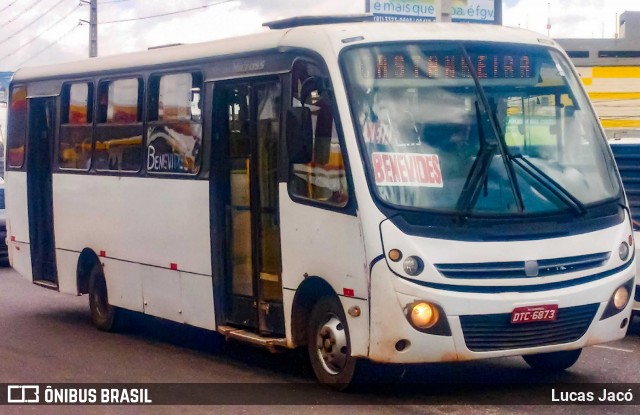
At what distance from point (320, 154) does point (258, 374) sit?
222 cm

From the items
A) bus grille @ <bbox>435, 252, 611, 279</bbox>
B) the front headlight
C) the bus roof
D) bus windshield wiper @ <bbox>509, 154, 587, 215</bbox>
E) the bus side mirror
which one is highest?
the bus roof

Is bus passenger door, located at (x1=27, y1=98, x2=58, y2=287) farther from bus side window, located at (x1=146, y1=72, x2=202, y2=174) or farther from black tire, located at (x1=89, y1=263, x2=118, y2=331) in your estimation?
bus side window, located at (x1=146, y1=72, x2=202, y2=174)

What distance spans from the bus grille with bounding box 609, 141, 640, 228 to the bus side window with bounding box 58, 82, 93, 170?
5812mm

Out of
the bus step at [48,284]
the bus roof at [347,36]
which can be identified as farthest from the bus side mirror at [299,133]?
the bus step at [48,284]

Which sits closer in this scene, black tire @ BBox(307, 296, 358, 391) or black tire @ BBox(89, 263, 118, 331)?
black tire @ BBox(307, 296, 358, 391)

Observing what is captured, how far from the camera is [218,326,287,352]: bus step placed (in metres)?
10.0

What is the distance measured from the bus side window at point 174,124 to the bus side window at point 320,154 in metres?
1.82

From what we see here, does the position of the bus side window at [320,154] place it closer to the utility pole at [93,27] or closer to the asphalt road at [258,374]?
the asphalt road at [258,374]

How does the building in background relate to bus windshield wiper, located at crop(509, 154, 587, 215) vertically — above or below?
below

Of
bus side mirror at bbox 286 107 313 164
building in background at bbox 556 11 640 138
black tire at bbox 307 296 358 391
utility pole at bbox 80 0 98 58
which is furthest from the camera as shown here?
building in background at bbox 556 11 640 138

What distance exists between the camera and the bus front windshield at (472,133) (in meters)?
8.91

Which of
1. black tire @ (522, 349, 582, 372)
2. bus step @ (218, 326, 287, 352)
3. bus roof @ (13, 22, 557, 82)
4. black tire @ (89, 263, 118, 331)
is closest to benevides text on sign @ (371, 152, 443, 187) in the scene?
bus roof @ (13, 22, 557, 82)

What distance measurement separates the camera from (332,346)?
931cm

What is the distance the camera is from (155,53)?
12531mm
